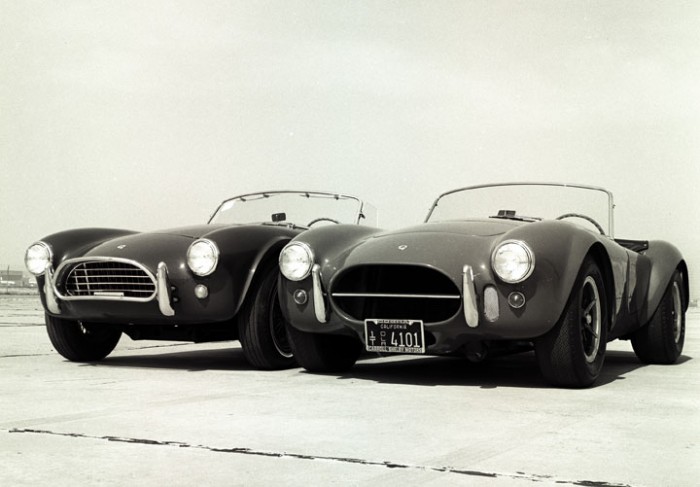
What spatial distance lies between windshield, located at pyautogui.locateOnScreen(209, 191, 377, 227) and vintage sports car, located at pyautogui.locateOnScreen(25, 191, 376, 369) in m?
1.20

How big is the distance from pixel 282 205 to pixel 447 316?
3.08m

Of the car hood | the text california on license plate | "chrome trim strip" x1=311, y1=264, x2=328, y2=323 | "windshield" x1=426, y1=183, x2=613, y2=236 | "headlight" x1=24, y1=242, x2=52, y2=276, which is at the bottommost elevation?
the text california on license plate

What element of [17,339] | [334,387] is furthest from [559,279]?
[17,339]

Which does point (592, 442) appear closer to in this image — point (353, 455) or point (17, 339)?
point (353, 455)

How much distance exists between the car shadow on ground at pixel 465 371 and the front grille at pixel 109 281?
147cm

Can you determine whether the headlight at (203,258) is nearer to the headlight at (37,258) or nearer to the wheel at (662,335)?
the headlight at (37,258)

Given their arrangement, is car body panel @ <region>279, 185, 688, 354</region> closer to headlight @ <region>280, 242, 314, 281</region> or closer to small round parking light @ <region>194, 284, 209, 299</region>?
headlight @ <region>280, 242, 314, 281</region>

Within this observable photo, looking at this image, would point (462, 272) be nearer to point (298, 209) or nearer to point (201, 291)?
point (201, 291)

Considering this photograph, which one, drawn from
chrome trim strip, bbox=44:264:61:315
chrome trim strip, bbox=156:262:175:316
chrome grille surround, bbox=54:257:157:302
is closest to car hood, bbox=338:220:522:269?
chrome trim strip, bbox=156:262:175:316

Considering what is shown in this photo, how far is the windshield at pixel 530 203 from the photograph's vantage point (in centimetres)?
692

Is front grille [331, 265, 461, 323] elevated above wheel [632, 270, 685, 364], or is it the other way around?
front grille [331, 265, 461, 323]

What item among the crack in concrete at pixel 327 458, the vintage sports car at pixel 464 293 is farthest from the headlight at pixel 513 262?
the crack in concrete at pixel 327 458

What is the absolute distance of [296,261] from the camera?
555cm

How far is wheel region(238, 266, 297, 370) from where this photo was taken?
593 cm
